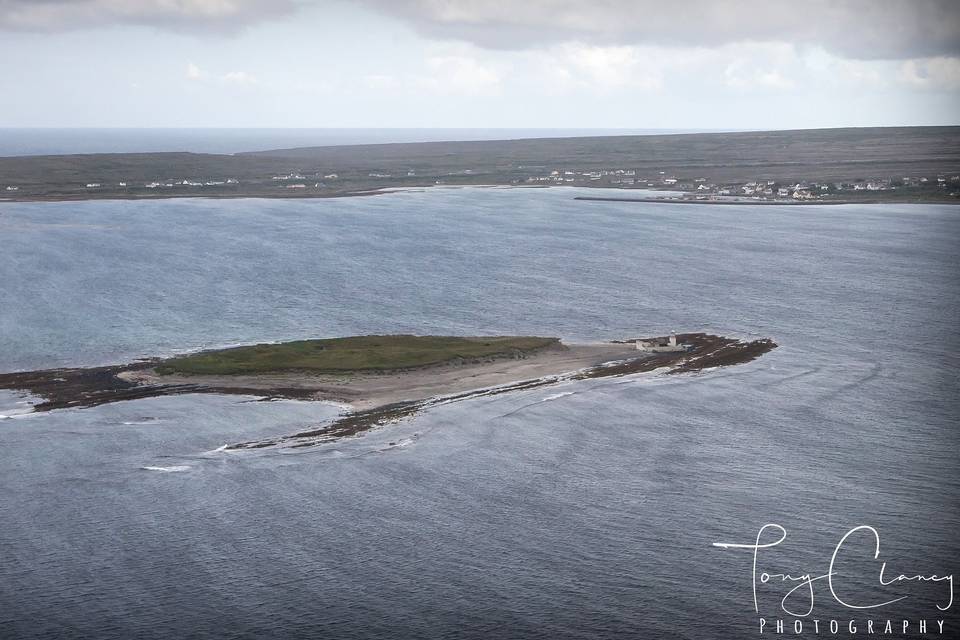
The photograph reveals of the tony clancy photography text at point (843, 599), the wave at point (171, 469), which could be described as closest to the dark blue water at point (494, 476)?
the wave at point (171, 469)

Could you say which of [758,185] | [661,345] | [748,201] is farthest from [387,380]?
[758,185]

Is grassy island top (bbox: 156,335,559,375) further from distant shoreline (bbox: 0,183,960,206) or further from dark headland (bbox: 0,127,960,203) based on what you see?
dark headland (bbox: 0,127,960,203)

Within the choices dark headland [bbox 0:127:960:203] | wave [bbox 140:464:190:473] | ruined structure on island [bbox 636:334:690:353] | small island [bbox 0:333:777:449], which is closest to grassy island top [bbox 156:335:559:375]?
small island [bbox 0:333:777:449]

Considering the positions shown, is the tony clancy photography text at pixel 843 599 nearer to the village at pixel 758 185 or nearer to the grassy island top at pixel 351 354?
the grassy island top at pixel 351 354

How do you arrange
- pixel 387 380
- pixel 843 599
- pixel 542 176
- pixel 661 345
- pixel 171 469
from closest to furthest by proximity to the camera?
pixel 843 599, pixel 171 469, pixel 387 380, pixel 661 345, pixel 542 176

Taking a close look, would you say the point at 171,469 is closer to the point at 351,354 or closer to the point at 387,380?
the point at 387,380
